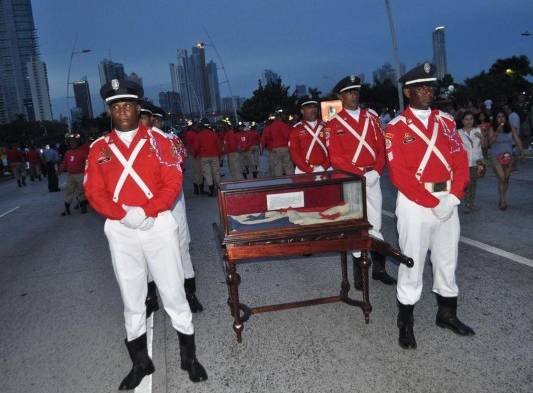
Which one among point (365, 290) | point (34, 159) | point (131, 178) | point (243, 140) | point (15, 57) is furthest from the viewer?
point (15, 57)

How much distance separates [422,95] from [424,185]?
76 cm

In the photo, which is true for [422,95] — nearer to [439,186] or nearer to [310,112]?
[439,186]

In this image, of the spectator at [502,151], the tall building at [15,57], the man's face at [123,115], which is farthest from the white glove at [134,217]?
the tall building at [15,57]

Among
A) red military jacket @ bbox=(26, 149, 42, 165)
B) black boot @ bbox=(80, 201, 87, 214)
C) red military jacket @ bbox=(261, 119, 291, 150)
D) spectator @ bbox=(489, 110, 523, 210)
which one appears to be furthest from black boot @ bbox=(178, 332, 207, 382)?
red military jacket @ bbox=(26, 149, 42, 165)

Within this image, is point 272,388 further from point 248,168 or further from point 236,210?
point 248,168

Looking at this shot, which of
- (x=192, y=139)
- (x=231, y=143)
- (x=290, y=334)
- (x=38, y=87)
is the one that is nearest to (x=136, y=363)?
(x=290, y=334)

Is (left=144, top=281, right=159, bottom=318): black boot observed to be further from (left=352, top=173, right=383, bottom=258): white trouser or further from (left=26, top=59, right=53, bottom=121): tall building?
(left=26, top=59, right=53, bottom=121): tall building

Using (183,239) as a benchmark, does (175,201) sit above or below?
above

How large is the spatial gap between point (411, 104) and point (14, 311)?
5.07 metres

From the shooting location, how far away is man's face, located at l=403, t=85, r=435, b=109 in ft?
13.6

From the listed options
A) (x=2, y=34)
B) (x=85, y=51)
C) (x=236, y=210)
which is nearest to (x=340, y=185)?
(x=236, y=210)

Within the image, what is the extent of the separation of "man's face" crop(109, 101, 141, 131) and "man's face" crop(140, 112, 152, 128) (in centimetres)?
186

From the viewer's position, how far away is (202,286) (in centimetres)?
617

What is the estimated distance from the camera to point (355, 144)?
18.3 feet
